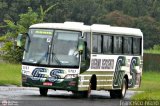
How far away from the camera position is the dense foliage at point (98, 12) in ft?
328

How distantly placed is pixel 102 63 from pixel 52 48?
2.91 meters

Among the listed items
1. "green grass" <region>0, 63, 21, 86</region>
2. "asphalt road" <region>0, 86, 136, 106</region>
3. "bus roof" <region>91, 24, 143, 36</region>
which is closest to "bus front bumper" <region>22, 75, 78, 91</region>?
"asphalt road" <region>0, 86, 136, 106</region>

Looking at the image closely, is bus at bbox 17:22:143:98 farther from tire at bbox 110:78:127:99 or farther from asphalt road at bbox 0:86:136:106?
tire at bbox 110:78:127:99

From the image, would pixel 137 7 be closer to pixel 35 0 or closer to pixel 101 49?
pixel 35 0

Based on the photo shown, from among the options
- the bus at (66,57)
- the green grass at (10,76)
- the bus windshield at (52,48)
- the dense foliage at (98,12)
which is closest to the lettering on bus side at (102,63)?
the bus at (66,57)

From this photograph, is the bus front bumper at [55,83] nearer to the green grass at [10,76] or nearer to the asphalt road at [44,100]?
the asphalt road at [44,100]

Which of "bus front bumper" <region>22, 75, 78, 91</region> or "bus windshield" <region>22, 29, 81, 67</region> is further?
"bus windshield" <region>22, 29, 81, 67</region>

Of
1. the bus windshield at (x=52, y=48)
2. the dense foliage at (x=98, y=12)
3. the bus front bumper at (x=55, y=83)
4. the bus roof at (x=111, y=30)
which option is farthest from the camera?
the dense foliage at (x=98, y=12)

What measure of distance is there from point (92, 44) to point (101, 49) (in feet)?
3.08

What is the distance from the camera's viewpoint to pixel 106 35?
28.2 m

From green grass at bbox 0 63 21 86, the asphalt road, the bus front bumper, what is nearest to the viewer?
the asphalt road

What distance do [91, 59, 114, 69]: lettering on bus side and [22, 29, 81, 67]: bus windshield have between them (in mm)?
1524

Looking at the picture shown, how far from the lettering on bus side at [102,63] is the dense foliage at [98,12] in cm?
6663

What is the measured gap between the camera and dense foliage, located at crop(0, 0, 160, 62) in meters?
99.9
